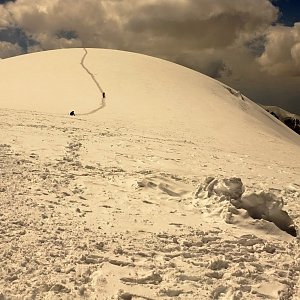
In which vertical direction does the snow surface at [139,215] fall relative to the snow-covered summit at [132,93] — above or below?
below

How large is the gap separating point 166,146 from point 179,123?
823 cm

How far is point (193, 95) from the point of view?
3388cm

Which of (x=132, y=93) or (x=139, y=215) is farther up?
(x=132, y=93)

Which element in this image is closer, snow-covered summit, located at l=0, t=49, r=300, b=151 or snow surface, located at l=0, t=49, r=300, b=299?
snow surface, located at l=0, t=49, r=300, b=299

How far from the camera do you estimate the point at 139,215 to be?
7.46m

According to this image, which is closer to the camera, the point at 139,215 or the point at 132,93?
the point at 139,215

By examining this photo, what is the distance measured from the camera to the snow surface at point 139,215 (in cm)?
516

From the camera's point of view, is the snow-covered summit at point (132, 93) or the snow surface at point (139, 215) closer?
the snow surface at point (139, 215)

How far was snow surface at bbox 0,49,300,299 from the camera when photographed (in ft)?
16.9

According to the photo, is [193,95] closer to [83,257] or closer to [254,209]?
[254,209]

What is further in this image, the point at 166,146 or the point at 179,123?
the point at 179,123

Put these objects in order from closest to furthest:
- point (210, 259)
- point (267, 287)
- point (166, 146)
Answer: point (267, 287)
point (210, 259)
point (166, 146)

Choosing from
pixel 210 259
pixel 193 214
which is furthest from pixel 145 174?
pixel 210 259

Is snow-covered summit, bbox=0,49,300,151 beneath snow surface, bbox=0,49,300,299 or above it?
above
